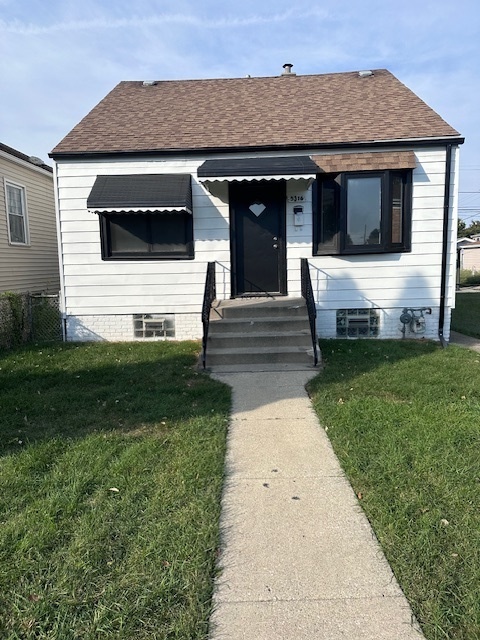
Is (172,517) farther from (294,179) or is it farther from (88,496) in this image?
(294,179)

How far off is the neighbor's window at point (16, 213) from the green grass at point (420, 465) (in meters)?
9.13

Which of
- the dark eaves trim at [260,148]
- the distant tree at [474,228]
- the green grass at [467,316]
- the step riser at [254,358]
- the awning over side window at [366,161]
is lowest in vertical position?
the green grass at [467,316]

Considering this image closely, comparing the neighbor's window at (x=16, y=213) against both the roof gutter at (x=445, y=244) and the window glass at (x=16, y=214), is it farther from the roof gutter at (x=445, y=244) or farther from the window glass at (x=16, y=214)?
the roof gutter at (x=445, y=244)

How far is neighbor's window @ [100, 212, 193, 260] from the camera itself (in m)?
7.96

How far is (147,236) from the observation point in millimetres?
8070

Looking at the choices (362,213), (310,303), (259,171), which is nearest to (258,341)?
(310,303)

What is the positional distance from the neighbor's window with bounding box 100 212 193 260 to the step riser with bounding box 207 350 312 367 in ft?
7.73

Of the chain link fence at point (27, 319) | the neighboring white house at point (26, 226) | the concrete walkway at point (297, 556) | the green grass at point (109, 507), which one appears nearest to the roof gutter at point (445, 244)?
the green grass at point (109, 507)

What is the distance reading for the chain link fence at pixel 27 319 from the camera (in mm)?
7953

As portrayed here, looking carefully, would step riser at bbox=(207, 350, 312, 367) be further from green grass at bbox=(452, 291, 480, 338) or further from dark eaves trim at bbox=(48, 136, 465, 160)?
green grass at bbox=(452, 291, 480, 338)

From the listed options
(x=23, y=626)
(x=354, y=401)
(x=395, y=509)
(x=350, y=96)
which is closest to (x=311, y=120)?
(x=350, y=96)

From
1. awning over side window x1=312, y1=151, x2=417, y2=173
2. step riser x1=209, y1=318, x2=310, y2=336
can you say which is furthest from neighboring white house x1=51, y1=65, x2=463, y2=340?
step riser x1=209, y1=318, x2=310, y2=336

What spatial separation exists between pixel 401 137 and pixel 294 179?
1.98m

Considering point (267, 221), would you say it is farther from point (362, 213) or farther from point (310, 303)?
point (310, 303)
